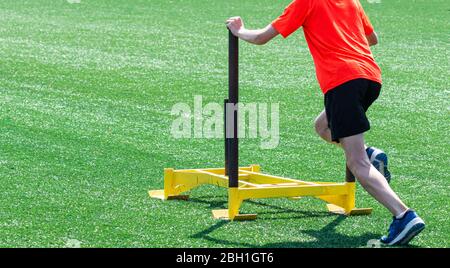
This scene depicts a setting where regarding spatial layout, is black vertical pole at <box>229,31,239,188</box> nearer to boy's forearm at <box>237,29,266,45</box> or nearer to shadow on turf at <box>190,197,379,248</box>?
boy's forearm at <box>237,29,266,45</box>

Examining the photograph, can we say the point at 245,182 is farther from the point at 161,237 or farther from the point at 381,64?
the point at 381,64

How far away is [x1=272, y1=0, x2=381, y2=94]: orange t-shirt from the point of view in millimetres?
6742

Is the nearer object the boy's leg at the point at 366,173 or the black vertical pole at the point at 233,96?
the boy's leg at the point at 366,173

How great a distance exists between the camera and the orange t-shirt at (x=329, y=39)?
22.1ft

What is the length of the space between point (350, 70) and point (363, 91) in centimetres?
17

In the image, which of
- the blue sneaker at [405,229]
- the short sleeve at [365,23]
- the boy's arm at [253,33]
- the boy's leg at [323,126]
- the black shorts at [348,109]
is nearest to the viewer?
the blue sneaker at [405,229]

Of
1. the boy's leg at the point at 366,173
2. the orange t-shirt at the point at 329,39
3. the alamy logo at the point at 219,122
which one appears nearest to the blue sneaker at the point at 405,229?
the boy's leg at the point at 366,173

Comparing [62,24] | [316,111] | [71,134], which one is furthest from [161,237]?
[62,24]

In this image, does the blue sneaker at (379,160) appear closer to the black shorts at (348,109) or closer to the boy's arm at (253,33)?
the black shorts at (348,109)

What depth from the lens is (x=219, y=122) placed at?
36.5 ft

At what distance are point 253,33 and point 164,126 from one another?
3.88 meters

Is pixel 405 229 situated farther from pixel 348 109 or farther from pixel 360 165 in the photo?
pixel 348 109
